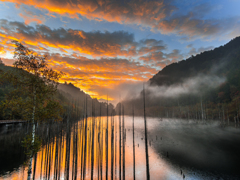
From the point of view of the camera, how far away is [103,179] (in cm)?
2441

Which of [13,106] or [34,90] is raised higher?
[34,90]

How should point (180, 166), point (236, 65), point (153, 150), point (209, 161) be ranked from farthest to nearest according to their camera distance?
point (236, 65)
point (153, 150)
point (209, 161)
point (180, 166)

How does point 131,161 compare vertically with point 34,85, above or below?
below

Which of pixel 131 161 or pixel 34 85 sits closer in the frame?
pixel 34 85

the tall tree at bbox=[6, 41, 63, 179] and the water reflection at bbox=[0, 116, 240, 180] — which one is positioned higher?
the tall tree at bbox=[6, 41, 63, 179]

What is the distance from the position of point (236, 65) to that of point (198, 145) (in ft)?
408

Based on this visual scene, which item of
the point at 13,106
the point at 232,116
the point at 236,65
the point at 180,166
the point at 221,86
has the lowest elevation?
the point at 180,166

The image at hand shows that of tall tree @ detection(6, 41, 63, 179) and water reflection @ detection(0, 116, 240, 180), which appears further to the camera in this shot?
water reflection @ detection(0, 116, 240, 180)

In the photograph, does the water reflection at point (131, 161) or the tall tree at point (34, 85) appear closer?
the tall tree at point (34, 85)

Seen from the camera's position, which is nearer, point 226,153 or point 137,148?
point 226,153

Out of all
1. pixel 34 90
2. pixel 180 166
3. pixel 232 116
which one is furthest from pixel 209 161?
pixel 232 116

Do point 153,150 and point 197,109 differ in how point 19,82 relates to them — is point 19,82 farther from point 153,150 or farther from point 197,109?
point 197,109

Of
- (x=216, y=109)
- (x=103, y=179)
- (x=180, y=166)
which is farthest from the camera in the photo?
(x=216, y=109)

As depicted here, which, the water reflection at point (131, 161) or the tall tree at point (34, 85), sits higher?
the tall tree at point (34, 85)
